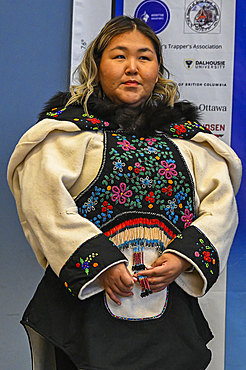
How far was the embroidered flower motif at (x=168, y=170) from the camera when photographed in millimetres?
1143

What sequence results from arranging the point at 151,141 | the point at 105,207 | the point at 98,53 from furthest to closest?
the point at 98,53
the point at 151,141
the point at 105,207

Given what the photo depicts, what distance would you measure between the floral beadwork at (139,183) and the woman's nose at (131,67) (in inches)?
8.3

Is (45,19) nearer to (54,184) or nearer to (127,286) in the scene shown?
(54,184)

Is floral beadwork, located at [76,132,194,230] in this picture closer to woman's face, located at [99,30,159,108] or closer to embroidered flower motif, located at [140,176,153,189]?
embroidered flower motif, located at [140,176,153,189]

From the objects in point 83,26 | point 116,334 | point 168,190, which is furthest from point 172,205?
point 83,26

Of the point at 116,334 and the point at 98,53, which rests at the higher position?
the point at 98,53

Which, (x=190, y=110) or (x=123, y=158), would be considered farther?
(x=190, y=110)

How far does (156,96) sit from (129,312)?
76 cm

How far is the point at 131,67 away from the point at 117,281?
2.14 ft

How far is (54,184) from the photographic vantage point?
1.05 m

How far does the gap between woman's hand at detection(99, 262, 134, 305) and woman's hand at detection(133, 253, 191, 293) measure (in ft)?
0.19

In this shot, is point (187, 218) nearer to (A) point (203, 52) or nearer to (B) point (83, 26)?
(A) point (203, 52)

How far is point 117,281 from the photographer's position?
996 millimetres

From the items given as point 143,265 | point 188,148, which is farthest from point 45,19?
point 143,265
